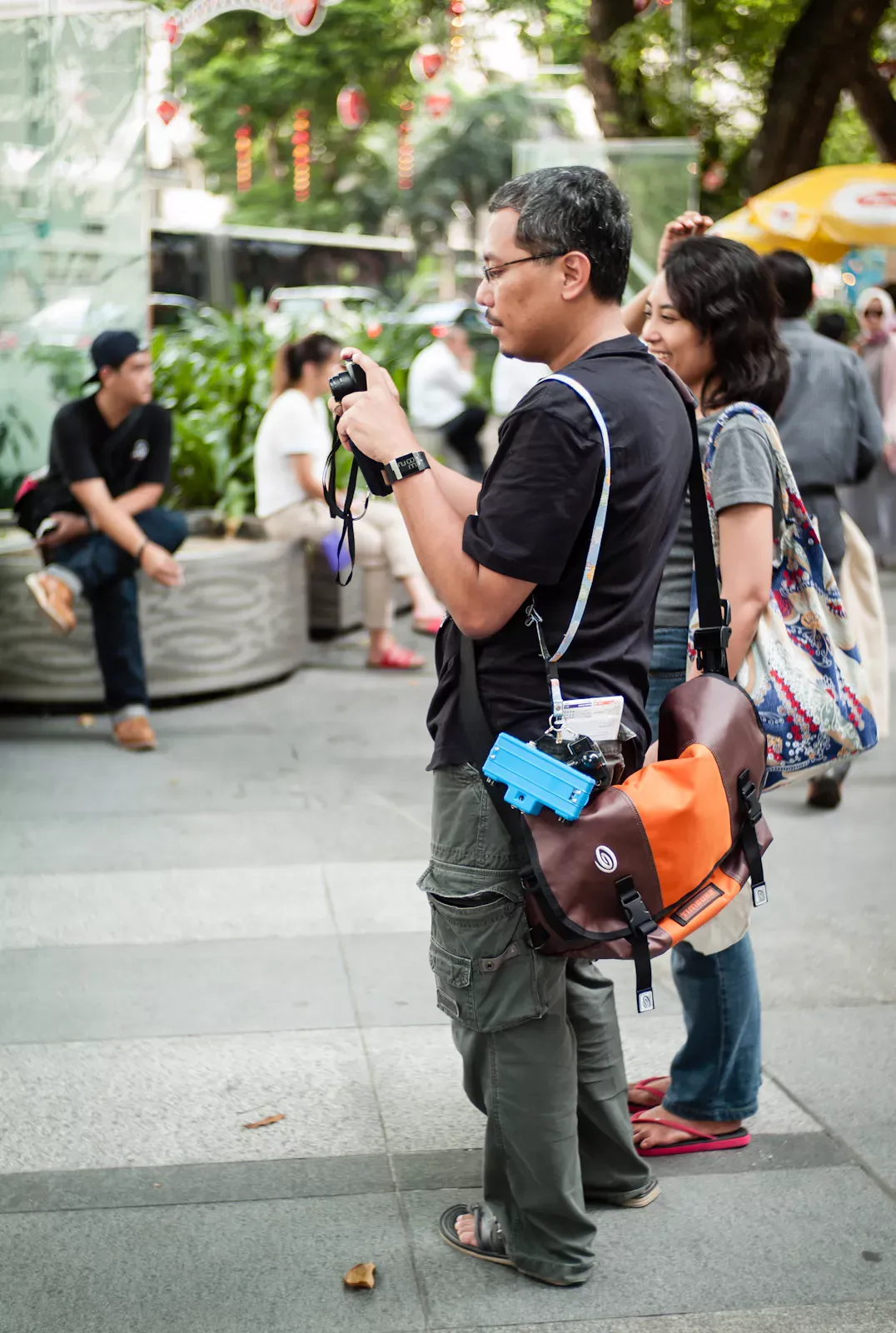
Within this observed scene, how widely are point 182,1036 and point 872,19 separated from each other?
1346 cm

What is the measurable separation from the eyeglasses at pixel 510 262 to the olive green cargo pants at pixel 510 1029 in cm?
80

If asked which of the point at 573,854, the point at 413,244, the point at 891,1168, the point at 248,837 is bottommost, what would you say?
the point at 413,244

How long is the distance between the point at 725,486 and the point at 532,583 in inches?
33.5

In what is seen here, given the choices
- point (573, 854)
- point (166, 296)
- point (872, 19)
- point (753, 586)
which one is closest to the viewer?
point (573, 854)

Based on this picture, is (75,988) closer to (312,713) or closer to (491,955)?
(491,955)

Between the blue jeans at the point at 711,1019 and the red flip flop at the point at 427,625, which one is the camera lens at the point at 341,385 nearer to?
the blue jeans at the point at 711,1019

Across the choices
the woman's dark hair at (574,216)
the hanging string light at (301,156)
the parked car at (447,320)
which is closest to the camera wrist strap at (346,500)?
the parked car at (447,320)

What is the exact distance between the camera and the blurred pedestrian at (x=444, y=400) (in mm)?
11367

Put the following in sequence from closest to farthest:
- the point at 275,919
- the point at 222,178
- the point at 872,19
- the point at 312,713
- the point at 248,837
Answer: the point at 275,919, the point at 248,837, the point at 312,713, the point at 872,19, the point at 222,178

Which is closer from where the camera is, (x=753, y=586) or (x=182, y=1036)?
(x=753, y=586)

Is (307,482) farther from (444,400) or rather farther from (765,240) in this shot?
(765,240)

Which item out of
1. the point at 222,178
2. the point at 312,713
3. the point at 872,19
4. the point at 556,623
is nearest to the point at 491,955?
the point at 556,623

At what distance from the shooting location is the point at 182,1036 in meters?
3.76

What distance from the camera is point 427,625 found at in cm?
866
